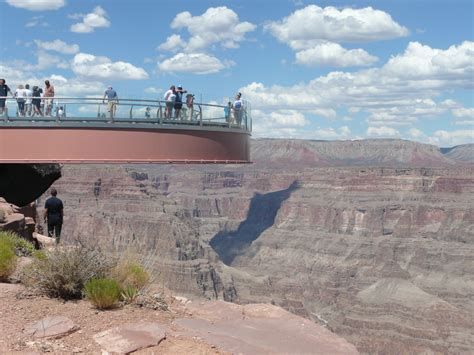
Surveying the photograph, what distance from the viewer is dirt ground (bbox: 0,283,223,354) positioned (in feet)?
29.9

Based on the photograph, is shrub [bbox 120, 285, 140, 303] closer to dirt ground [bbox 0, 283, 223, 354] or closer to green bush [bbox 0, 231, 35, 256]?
dirt ground [bbox 0, 283, 223, 354]

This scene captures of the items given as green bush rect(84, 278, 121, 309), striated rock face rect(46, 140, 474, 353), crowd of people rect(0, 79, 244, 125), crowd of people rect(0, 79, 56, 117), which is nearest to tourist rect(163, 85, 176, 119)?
crowd of people rect(0, 79, 244, 125)

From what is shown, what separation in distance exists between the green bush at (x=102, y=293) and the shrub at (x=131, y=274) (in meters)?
0.99

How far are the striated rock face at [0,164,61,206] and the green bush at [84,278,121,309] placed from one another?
17.4 meters

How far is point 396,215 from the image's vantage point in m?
190

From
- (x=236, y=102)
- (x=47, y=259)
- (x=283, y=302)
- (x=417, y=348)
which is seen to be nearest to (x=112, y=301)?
(x=47, y=259)

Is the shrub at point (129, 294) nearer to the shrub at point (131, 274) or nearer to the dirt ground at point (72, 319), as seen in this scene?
the dirt ground at point (72, 319)

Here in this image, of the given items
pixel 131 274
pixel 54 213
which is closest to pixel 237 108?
pixel 54 213

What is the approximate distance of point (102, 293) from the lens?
35.0 feet

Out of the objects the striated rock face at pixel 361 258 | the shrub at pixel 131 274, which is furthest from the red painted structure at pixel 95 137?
A: the striated rock face at pixel 361 258

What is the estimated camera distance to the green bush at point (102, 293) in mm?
10672

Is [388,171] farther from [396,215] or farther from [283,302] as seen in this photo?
[283,302]

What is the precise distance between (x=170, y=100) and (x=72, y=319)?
12.5 m

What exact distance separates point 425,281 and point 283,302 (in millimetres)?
35290
